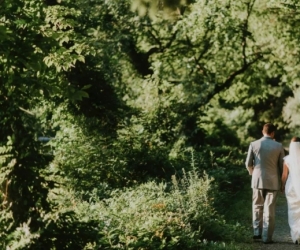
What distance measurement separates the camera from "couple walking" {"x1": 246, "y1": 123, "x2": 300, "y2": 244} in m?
10.1

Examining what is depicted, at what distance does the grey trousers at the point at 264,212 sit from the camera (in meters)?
9.95

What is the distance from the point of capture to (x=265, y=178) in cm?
1011

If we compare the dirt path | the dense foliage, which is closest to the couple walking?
the dirt path

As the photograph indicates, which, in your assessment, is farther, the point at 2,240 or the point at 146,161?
the point at 146,161

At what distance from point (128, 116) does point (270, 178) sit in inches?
256

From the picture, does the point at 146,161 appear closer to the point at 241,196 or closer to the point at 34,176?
the point at 241,196

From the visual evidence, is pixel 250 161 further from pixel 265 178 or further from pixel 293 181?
pixel 293 181

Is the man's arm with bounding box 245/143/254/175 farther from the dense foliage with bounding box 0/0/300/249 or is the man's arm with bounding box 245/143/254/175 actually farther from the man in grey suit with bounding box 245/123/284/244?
the dense foliage with bounding box 0/0/300/249

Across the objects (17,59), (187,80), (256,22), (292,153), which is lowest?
(292,153)

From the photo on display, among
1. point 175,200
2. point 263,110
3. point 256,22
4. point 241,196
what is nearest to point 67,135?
point 241,196

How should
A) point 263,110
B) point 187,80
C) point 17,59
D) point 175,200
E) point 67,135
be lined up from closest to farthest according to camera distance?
point 17,59, point 175,200, point 67,135, point 187,80, point 263,110

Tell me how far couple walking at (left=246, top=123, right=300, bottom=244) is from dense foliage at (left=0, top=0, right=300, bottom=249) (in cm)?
47

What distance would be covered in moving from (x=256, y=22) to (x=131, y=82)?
18.2ft

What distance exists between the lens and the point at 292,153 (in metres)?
10.3
